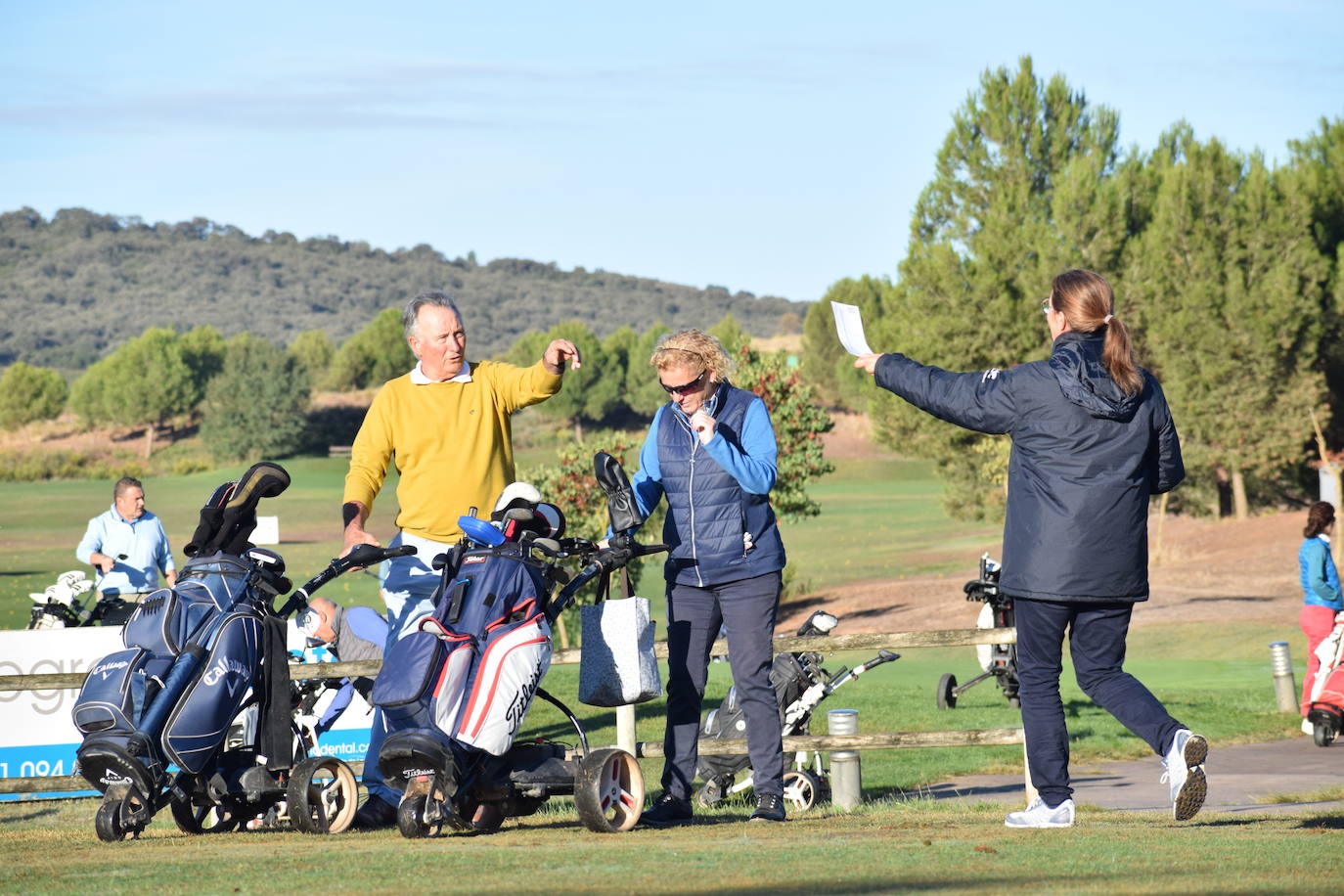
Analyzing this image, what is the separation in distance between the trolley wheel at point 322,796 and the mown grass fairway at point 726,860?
0.13 meters

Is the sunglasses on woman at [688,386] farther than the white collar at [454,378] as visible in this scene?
No

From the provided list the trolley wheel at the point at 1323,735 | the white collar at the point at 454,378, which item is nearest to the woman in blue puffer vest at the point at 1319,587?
the trolley wheel at the point at 1323,735

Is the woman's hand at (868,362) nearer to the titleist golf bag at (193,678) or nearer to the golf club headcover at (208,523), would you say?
the titleist golf bag at (193,678)

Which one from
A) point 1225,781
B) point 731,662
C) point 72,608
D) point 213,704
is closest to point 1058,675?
point 731,662

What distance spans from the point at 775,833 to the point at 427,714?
4.74 ft

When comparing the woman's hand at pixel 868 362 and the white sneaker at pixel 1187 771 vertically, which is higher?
the woman's hand at pixel 868 362

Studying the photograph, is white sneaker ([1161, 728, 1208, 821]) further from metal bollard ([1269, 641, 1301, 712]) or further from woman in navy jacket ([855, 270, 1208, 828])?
metal bollard ([1269, 641, 1301, 712])

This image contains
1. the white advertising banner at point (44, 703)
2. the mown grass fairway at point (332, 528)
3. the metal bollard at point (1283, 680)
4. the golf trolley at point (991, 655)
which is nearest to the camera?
the white advertising banner at point (44, 703)

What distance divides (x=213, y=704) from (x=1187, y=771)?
3.84 metres

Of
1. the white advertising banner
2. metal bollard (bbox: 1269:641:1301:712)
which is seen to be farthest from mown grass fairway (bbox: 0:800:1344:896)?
metal bollard (bbox: 1269:641:1301:712)

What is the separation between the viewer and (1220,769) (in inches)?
448

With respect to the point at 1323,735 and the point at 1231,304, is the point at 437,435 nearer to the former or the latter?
the point at 1323,735

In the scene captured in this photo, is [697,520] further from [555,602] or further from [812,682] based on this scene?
[812,682]

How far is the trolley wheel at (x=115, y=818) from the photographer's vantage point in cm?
629
